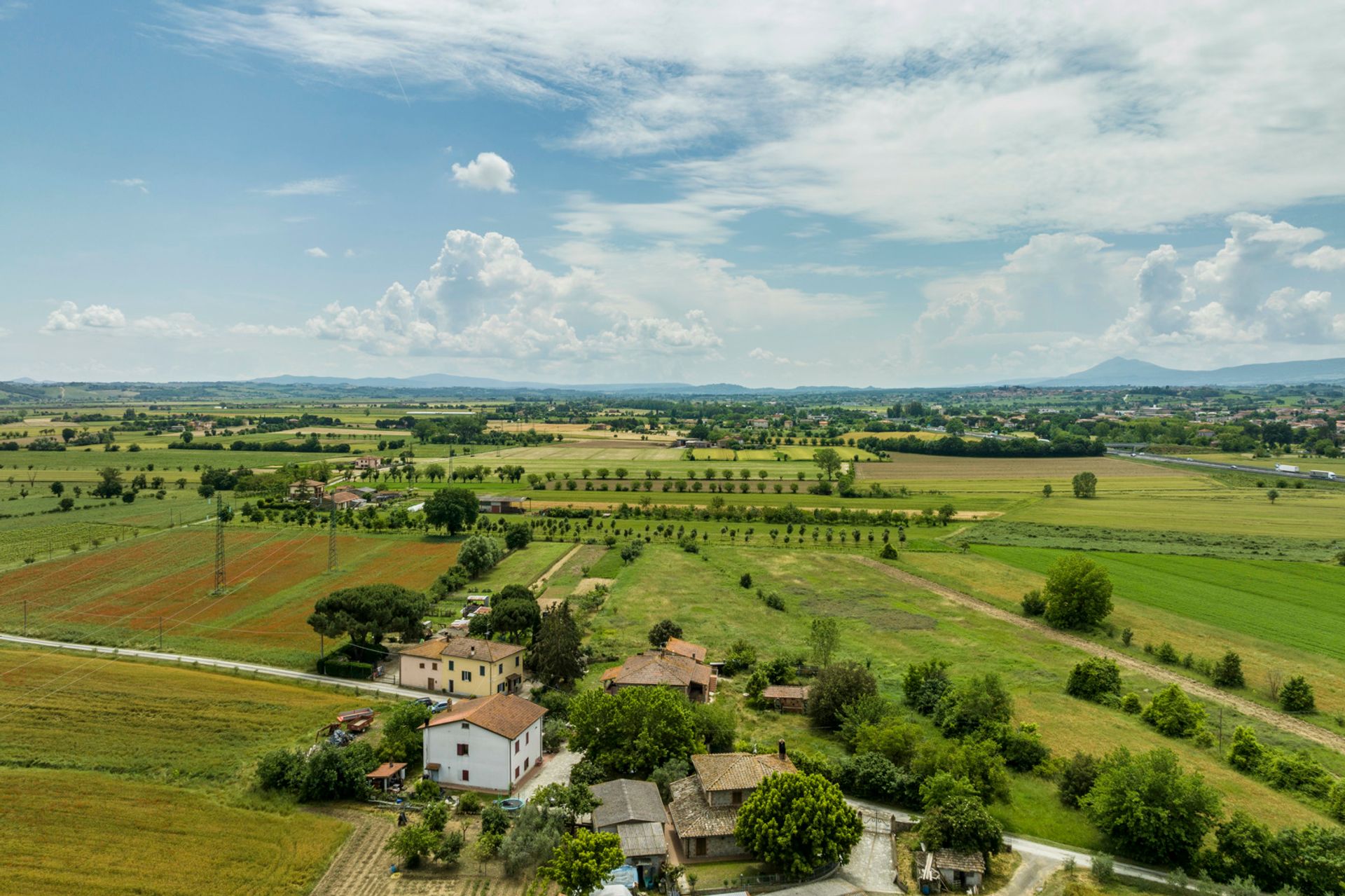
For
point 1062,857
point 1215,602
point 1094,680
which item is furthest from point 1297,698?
point 1062,857

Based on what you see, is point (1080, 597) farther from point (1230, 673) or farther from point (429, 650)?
point (429, 650)

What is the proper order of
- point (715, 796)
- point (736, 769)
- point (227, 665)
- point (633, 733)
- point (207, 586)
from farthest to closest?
point (207, 586) < point (227, 665) < point (633, 733) < point (736, 769) < point (715, 796)

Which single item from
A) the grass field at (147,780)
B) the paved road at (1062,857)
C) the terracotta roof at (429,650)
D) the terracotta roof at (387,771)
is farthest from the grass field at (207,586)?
the paved road at (1062,857)

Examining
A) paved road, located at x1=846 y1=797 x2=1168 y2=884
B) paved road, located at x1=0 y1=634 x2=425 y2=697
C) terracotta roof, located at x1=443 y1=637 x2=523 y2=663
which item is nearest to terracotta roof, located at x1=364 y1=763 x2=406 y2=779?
terracotta roof, located at x1=443 y1=637 x2=523 y2=663

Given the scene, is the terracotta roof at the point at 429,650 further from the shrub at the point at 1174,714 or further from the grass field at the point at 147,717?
Result: the shrub at the point at 1174,714

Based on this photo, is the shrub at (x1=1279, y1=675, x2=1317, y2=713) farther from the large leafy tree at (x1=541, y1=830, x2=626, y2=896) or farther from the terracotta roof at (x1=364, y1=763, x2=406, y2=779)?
the terracotta roof at (x1=364, y1=763, x2=406, y2=779)

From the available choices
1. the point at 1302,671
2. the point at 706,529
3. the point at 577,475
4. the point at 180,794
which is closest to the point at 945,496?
the point at 706,529

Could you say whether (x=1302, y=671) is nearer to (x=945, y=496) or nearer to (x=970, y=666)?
(x=970, y=666)
